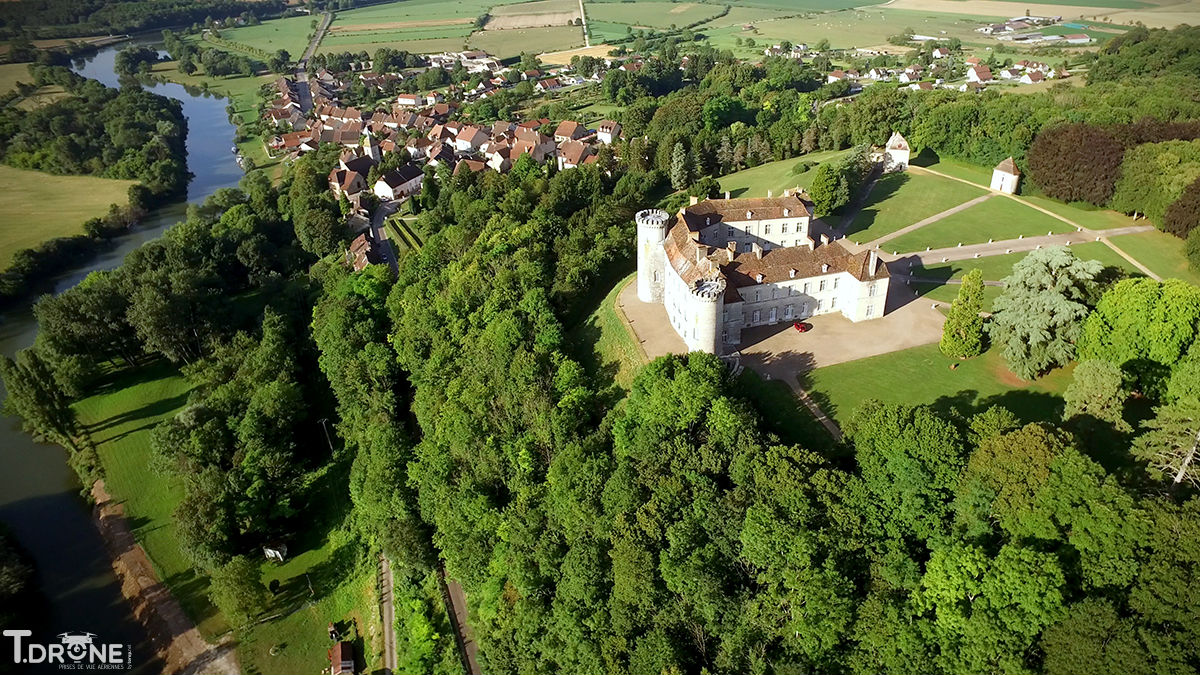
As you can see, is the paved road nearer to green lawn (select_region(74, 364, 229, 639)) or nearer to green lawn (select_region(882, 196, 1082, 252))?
green lawn (select_region(74, 364, 229, 639))

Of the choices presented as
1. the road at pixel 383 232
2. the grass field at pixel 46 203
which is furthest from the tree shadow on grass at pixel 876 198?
the grass field at pixel 46 203

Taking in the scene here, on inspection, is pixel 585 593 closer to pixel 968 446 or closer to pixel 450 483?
pixel 450 483

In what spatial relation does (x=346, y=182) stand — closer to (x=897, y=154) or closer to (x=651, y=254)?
(x=651, y=254)

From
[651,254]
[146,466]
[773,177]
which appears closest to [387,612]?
[146,466]

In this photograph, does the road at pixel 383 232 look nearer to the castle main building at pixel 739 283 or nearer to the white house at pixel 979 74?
the castle main building at pixel 739 283

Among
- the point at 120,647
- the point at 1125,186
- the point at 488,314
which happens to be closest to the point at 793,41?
the point at 1125,186

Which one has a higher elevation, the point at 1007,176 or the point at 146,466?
the point at 1007,176
